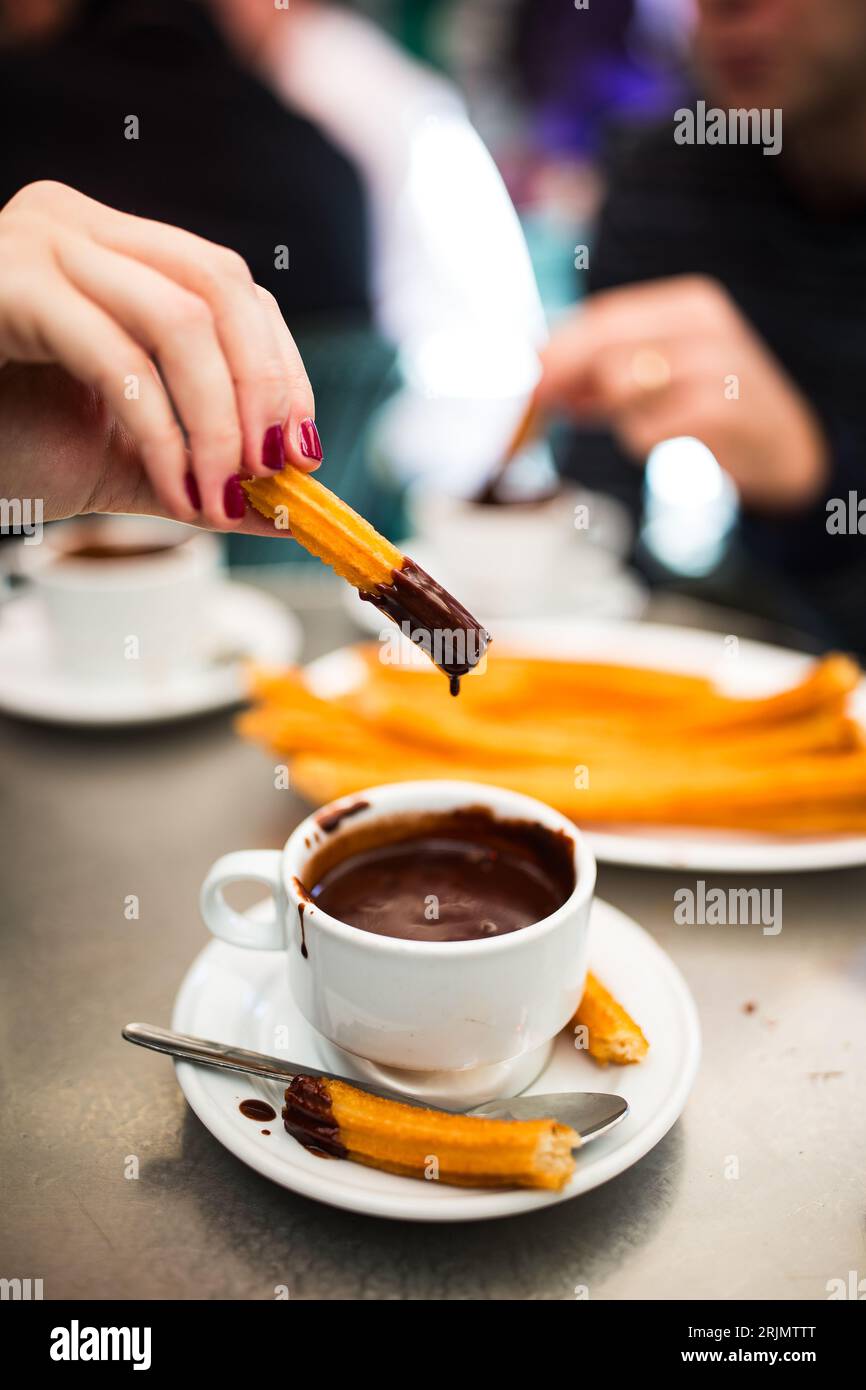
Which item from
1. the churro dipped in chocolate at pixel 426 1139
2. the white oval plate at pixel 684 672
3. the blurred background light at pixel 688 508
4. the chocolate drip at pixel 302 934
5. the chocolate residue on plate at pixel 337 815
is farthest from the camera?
the blurred background light at pixel 688 508

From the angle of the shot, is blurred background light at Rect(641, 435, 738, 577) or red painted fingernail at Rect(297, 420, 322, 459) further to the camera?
blurred background light at Rect(641, 435, 738, 577)

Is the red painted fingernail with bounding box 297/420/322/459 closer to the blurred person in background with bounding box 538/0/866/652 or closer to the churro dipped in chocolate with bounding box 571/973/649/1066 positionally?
the churro dipped in chocolate with bounding box 571/973/649/1066

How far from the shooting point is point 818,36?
7.84 feet

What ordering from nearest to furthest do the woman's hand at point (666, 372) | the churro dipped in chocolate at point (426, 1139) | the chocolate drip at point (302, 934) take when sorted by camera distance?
the churro dipped in chocolate at point (426, 1139) < the chocolate drip at point (302, 934) < the woman's hand at point (666, 372)

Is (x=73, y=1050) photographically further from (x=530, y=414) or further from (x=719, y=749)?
(x=530, y=414)

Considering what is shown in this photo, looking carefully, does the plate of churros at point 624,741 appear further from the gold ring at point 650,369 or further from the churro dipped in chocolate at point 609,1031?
the gold ring at point 650,369

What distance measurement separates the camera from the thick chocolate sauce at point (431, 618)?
96cm

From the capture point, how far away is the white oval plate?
4.37 feet

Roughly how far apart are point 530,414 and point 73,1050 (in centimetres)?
156

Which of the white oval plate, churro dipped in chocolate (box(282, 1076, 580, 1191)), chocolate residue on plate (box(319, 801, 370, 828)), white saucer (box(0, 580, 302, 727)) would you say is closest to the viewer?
churro dipped in chocolate (box(282, 1076, 580, 1191))

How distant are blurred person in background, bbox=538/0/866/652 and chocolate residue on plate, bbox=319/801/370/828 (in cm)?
131

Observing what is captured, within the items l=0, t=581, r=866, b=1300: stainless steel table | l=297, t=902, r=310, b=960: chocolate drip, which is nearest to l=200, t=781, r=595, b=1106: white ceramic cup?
l=297, t=902, r=310, b=960: chocolate drip

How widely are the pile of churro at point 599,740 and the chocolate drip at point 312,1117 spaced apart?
0.58 meters

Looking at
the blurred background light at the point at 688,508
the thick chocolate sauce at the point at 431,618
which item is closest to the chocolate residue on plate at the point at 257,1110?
the thick chocolate sauce at the point at 431,618
